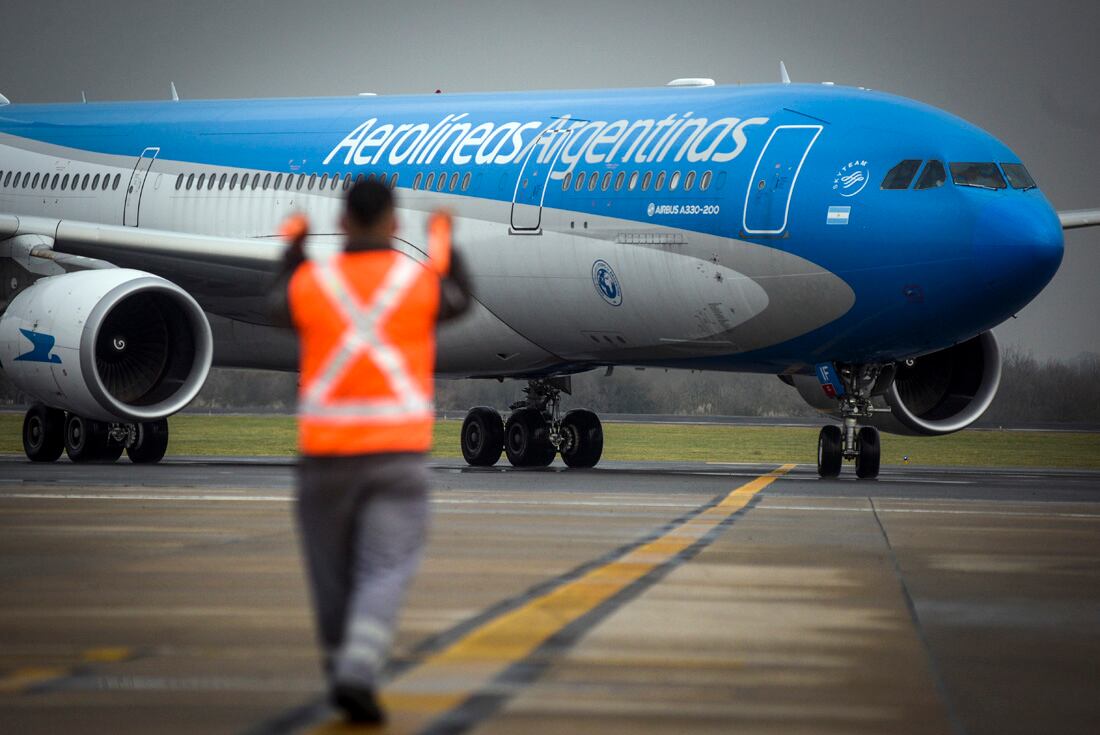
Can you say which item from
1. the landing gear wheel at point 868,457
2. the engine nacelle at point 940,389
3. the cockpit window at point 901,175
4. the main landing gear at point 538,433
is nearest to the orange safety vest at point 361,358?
the cockpit window at point 901,175

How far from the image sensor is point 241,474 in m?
18.8

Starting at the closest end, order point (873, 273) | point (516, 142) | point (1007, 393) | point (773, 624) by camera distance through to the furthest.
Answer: point (773, 624), point (873, 273), point (516, 142), point (1007, 393)

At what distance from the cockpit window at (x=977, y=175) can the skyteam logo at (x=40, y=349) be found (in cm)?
856

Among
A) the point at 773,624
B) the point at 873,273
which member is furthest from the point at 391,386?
the point at 873,273

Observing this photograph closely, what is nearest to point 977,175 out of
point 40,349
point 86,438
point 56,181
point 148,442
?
point 40,349

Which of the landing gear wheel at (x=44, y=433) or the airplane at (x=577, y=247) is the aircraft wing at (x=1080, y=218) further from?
the landing gear wheel at (x=44, y=433)

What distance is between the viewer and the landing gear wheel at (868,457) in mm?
18891

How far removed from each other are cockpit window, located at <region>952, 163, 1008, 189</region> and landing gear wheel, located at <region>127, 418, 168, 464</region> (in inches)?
361

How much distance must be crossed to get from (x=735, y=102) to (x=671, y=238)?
1660 millimetres

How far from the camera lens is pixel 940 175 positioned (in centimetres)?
1750

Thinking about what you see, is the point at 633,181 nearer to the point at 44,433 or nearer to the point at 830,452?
the point at 830,452

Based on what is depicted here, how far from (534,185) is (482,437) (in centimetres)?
423

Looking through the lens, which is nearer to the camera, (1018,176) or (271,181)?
(1018,176)

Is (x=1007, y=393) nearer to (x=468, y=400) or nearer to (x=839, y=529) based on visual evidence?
(x=468, y=400)
